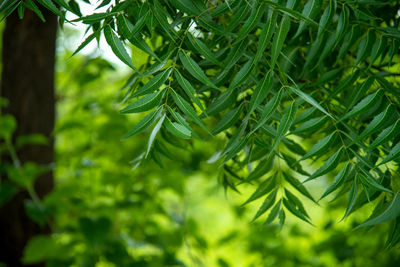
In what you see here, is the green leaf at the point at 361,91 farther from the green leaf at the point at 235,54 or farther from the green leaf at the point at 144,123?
the green leaf at the point at 144,123

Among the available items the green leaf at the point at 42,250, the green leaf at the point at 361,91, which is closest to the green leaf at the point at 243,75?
the green leaf at the point at 361,91

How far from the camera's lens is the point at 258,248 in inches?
80.5

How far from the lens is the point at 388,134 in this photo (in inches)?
24.8

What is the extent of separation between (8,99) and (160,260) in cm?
91

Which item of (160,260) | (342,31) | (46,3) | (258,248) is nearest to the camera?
(46,3)

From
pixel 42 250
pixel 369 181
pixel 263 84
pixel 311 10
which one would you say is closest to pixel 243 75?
pixel 263 84

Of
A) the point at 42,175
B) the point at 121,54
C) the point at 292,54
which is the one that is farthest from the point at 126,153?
the point at 121,54

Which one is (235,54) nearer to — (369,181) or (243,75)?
(243,75)

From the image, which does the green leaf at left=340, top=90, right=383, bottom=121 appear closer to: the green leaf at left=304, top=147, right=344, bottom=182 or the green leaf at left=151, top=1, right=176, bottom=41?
the green leaf at left=304, top=147, right=344, bottom=182

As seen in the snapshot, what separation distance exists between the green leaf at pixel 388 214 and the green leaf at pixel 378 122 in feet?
0.36

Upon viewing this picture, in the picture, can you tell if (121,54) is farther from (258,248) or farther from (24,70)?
(258,248)

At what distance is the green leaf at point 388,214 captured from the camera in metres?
0.60

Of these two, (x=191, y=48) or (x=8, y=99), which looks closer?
(x=191, y=48)

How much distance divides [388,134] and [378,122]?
0.10 feet
